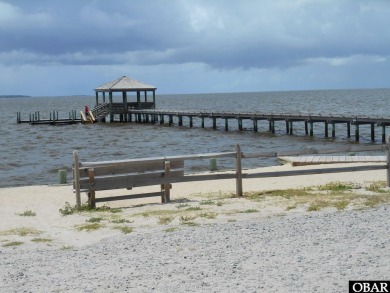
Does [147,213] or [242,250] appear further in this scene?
[147,213]

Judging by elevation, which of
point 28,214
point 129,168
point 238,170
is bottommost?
point 28,214

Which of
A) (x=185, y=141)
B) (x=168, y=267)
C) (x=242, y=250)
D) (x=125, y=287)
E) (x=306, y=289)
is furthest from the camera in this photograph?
(x=185, y=141)

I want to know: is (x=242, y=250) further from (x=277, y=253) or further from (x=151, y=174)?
(x=151, y=174)

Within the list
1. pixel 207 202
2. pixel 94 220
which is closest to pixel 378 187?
pixel 207 202

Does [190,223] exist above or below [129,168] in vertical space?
below

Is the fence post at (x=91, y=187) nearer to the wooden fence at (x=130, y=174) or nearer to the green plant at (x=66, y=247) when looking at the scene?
the wooden fence at (x=130, y=174)

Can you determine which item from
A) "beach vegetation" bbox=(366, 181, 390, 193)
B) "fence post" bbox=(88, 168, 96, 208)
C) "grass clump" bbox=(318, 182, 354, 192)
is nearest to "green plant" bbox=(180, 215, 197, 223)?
"fence post" bbox=(88, 168, 96, 208)

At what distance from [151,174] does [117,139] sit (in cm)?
3708

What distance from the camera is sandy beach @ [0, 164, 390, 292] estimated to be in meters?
6.60

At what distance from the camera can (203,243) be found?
8367 millimetres

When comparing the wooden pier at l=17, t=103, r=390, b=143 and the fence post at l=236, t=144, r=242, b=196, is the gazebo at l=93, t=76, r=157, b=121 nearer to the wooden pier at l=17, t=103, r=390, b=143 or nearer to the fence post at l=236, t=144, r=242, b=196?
the wooden pier at l=17, t=103, r=390, b=143

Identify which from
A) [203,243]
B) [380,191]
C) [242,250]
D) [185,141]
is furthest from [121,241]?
[185,141]

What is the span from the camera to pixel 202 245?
8.26 m

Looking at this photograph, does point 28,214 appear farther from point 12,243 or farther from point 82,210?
point 12,243
